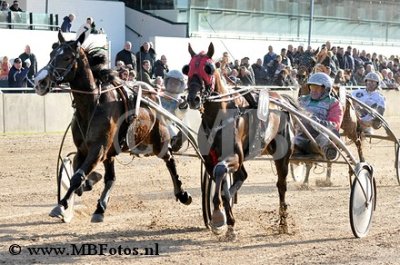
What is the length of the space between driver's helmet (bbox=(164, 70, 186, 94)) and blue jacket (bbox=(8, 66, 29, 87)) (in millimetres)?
6774

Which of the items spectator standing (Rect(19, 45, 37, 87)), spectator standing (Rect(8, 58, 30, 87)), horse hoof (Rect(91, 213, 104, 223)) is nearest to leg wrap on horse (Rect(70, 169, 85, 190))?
horse hoof (Rect(91, 213, 104, 223))

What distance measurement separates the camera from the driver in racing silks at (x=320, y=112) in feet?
27.8

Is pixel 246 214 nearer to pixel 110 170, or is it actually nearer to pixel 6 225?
pixel 110 170

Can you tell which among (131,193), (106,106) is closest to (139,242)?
(106,106)

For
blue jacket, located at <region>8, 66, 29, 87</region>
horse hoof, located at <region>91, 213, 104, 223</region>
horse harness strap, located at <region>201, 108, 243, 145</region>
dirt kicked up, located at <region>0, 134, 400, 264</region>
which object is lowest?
dirt kicked up, located at <region>0, 134, 400, 264</region>

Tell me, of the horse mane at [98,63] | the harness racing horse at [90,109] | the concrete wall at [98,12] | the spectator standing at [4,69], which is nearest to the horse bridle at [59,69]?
the harness racing horse at [90,109]

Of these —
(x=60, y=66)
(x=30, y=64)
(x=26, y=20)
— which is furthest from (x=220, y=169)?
(x=26, y=20)

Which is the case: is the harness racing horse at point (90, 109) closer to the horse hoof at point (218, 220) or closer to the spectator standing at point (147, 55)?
the horse hoof at point (218, 220)

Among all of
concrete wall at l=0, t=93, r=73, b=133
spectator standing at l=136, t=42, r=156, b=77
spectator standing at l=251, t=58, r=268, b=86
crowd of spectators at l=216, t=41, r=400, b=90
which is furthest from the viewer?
spectator standing at l=251, t=58, r=268, b=86

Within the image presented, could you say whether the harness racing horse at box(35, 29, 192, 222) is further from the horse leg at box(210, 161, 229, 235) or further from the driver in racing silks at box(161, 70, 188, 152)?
the horse leg at box(210, 161, 229, 235)

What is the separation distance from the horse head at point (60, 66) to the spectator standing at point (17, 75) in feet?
26.5

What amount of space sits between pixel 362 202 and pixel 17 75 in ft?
30.4

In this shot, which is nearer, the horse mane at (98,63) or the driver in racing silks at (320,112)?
the horse mane at (98,63)

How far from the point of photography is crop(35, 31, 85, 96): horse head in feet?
23.2
